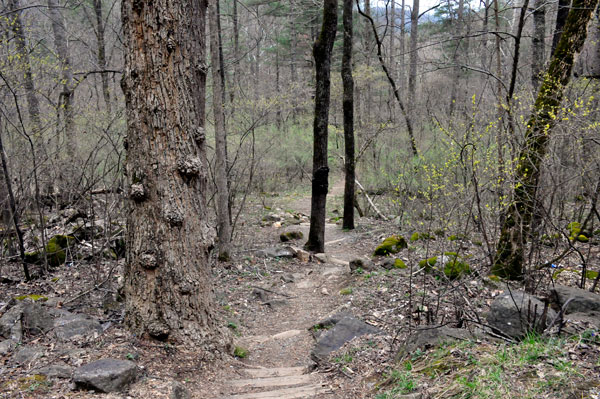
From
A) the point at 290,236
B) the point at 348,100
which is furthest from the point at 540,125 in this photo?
the point at 290,236

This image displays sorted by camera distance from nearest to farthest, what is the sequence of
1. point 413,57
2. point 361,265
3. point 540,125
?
1. point 540,125
2. point 361,265
3. point 413,57

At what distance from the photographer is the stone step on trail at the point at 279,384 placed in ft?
11.3

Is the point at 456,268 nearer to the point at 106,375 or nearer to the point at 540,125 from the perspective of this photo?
the point at 540,125

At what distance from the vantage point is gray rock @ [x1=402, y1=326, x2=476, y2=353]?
3434mm

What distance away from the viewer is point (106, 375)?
9.81 ft

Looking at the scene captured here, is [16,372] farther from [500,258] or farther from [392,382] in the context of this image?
[500,258]

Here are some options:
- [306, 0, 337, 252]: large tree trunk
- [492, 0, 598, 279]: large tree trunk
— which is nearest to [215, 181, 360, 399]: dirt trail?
[306, 0, 337, 252]: large tree trunk

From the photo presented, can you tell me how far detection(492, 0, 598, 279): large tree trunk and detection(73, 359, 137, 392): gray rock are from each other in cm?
434

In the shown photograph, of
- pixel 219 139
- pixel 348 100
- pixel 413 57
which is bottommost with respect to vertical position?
pixel 219 139

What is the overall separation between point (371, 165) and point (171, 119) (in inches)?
431

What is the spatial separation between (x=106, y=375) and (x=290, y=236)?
729 cm

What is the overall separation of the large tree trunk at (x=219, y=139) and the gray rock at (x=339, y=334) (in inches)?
135

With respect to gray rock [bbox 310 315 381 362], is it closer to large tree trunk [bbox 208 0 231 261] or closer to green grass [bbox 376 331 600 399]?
green grass [bbox 376 331 600 399]

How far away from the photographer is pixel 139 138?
147 inches
